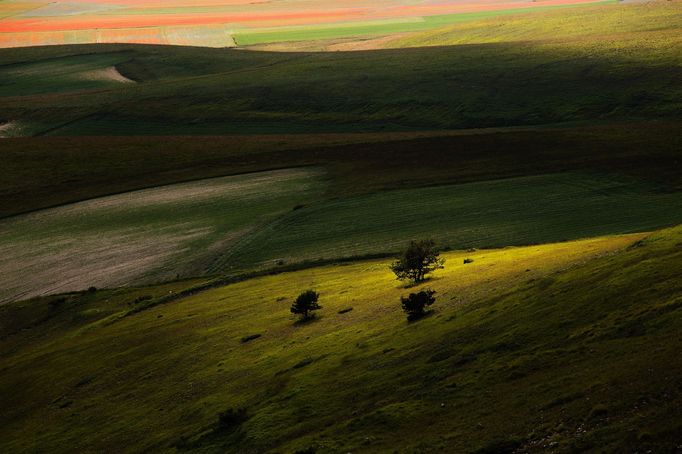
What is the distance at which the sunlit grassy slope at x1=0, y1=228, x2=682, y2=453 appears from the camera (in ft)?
82.1

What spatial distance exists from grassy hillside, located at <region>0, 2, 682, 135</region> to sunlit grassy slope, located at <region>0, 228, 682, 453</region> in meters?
69.2

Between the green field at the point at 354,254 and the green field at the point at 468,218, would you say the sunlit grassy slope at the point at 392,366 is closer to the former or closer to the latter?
the green field at the point at 354,254

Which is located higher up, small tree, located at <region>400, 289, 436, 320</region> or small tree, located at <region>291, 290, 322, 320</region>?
small tree, located at <region>400, 289, 436, 320</region>

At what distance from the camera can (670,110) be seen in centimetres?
10700

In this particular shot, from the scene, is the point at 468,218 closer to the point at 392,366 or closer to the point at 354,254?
the point at 354,254

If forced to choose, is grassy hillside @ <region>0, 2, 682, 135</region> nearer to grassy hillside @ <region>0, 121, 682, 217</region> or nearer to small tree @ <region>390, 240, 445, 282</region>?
grassy hillside @ <region>0, 121, 682, 217</region>

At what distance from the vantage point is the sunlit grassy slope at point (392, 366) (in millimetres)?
25031

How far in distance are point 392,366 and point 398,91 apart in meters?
103

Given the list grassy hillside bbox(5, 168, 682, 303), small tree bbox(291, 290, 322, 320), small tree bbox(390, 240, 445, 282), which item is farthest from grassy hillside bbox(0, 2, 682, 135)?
small tree bbox(291, 290, 322, 320)

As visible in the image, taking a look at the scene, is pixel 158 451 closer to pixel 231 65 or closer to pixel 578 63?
pixel 578 63

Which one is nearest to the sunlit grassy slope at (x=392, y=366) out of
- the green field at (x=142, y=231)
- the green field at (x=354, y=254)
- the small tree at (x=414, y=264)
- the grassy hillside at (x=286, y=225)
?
the green field at (x=354, y=254)

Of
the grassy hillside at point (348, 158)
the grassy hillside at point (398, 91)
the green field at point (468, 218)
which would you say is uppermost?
the grassy hillside at point (398, 91)

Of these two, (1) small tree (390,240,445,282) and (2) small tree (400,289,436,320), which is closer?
(2) small tree (400,289,436,320)

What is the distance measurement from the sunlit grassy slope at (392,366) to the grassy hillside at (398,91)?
227 ft
